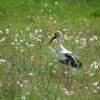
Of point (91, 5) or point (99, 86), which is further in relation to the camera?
point (91, 5)

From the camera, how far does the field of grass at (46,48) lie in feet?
44.2

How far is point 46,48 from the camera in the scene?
17422 mm

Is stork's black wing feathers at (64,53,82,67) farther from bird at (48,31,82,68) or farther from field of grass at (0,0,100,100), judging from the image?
field of grass at (0,0,100,100)

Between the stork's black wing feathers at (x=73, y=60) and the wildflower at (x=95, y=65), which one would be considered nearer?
the stork's black wing feathers at (x=73, y=60)

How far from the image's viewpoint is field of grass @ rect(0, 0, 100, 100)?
13461 millimetres

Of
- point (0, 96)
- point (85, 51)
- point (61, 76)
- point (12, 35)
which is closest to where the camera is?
point (0, 96)

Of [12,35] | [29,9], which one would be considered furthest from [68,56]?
[29,9]

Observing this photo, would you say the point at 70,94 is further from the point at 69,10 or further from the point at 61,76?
the point at 69,10

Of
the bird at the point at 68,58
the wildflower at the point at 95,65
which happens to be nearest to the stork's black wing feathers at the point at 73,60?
the bird at the point at 68,58

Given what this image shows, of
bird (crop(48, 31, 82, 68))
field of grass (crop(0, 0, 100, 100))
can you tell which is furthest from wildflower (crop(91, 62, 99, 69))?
bird (crop(48, 31, 82, 68))

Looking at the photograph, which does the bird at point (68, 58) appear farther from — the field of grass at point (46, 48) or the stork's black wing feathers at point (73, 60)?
the field of grass at point (46, 48)

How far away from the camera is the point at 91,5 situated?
77.6 ft

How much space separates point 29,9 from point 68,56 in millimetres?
7770

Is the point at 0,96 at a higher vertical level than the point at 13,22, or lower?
lower
